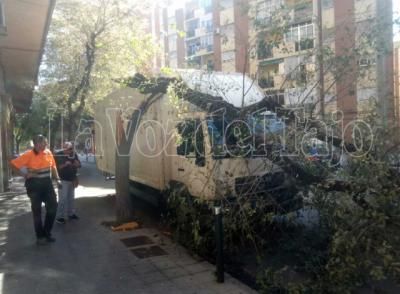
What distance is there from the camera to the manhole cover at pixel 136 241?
21.4 ft

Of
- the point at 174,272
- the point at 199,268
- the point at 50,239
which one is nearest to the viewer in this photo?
the point at 174,272

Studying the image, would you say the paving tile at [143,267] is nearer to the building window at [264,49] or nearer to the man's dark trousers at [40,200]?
the man's dark trousers at [40,200]

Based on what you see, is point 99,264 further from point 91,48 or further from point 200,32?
point 200,32

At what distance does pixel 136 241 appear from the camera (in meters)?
6.70

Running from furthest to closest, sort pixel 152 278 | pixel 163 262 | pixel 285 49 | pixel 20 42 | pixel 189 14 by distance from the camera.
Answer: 1. pixel 189 14
2. pixel 20 42
3. pixel 285 49
4. pixel 163 262
5. pixel 152 278

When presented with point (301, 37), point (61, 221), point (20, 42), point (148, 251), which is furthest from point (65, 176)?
point (301, 37)

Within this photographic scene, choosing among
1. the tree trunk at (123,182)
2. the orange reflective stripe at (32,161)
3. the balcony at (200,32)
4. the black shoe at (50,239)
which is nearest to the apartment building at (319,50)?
the tree trunk at (123,182)

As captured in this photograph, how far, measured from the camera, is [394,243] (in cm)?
382

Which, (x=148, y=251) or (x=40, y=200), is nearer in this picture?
(x=148, y=251)

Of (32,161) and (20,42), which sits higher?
(20,42)

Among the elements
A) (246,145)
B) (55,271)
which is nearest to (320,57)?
(246,145)

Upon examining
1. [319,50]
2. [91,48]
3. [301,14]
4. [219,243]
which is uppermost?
[91,48]

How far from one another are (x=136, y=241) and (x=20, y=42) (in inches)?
231

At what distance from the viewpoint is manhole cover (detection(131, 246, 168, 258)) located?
5.95 m
